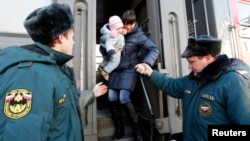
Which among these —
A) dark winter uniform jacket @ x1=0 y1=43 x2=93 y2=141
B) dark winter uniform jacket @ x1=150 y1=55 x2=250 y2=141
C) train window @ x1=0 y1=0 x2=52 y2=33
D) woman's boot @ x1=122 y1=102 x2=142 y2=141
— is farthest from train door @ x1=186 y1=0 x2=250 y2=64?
dark winter uniform jacket @ x1=0 y1=43 x2=93 y2=141

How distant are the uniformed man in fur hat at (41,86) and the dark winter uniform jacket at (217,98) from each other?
86 centimetres

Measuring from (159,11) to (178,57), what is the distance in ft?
1.49

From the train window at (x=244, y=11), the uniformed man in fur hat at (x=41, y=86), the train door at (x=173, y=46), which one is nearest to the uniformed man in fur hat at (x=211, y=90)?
the train door at (x=173, y=46)

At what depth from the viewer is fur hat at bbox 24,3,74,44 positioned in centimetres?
112

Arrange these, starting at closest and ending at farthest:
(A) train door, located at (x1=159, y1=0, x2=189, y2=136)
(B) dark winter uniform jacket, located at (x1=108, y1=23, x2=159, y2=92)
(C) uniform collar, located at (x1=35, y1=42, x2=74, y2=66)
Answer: (C) uniform collar, located at (x1=35, y1=42, x2=74, y2=66) < (A) train door, located at (x1=159, y1=0, x2=189, y2=136) < (B) dark winter uniform jacket, located at (x1=108, y1=23, x2=159, y2=92)

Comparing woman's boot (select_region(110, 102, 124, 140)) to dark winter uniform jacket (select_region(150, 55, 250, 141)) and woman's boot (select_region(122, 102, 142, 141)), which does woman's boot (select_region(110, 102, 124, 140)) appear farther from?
dark winter uniform jacket (select_region(150, 55, 250, 141))

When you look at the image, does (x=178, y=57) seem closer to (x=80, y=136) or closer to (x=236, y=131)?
(x=236, y=131)

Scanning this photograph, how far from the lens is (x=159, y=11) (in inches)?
88.6

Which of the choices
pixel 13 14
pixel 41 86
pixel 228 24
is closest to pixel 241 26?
pixel 228 24

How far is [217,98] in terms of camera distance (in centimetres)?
158

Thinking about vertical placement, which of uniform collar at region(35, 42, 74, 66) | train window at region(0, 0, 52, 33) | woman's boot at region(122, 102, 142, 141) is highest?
train window at region(0, 0, 52, 33)

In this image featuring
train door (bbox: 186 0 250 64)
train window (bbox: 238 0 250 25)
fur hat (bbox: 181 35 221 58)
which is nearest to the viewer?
fur hat (bbox: 181 35 221 58)

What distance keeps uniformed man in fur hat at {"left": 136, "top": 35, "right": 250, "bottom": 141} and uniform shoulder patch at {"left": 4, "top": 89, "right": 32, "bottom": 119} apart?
114cm

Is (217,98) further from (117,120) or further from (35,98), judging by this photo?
(35,98)
